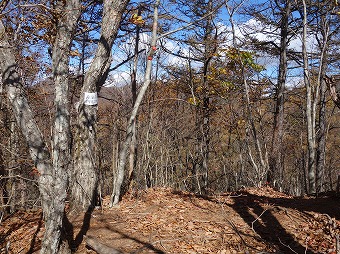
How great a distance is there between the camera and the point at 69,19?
437cm

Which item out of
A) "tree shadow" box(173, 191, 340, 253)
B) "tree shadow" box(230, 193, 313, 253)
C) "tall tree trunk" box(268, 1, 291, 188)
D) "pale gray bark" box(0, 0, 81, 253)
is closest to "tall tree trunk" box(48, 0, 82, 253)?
"pale gray bark" box(0, 0, 81, 253)

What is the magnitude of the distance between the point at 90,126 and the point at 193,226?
249cm

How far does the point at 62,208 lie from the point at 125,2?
3687 millimetres

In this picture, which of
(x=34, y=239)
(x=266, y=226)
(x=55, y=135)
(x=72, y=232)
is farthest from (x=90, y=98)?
(x=266, y=226)

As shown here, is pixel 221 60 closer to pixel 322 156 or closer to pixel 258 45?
pixel 258 45

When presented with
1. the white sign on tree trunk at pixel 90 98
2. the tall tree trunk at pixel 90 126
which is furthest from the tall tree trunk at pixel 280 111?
the white sign on tree trunk at pixel 90 98

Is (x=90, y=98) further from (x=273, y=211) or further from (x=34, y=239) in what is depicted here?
(x=273, y=211)

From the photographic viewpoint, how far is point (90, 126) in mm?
5797

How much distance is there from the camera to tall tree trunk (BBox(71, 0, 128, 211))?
5645 millimetres

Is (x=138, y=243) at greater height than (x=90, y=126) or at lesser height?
lesser

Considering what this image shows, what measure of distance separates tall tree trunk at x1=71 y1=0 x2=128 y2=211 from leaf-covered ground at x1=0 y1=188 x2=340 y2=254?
0.39m

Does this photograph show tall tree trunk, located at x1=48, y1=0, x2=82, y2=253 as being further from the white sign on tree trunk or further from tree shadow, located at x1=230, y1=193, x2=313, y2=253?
tree shadow, located at x1=230, y1=193, x2=313, y2=253

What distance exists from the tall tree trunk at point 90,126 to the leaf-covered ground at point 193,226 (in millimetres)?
390

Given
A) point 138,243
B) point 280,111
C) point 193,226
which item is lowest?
point 138,243
